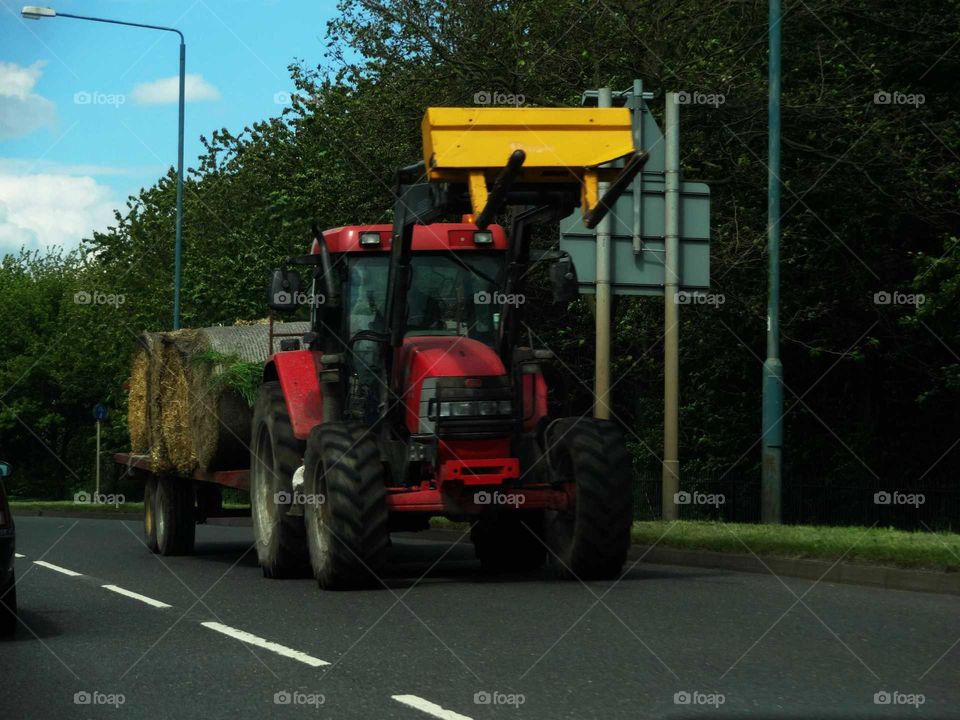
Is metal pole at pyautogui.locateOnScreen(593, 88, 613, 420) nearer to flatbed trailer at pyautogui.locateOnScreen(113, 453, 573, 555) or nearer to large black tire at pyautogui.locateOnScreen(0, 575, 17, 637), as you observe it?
flatbed trailer at pyautogui.locateOnScreen(113, 453, 573, 555)

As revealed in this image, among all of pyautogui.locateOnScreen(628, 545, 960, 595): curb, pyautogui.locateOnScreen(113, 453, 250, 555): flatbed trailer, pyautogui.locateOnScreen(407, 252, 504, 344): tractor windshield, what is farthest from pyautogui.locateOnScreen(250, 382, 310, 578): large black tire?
pyautogui.locateOnScreen(628, 545, 960, 595): curb

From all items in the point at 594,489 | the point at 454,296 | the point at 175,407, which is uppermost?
the point at 454,296

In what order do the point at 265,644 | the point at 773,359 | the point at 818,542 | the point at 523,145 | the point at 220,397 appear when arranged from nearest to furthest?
the point at 265,644
the point at 523,145
the point at 818,542
the point at 220,397
the point at 773,359

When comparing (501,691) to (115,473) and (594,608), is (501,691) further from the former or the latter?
(115,473)

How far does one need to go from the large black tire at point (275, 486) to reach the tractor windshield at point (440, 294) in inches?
46.4

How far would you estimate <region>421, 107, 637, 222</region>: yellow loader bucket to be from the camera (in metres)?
12.8

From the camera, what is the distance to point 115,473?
5978 cm

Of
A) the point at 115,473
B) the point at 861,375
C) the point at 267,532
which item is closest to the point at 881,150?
the point at 861,375

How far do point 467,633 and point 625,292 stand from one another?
1068cm

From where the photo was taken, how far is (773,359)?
2141 centimetres

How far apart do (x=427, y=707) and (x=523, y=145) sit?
6.18 metres

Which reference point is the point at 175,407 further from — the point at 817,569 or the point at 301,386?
the point at 817,569

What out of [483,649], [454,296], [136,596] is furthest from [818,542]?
[483,649]

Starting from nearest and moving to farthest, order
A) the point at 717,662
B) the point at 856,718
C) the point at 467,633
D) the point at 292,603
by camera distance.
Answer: the point at 856,718, the point at 717,662, the point at 467,633, the point at 292,603
